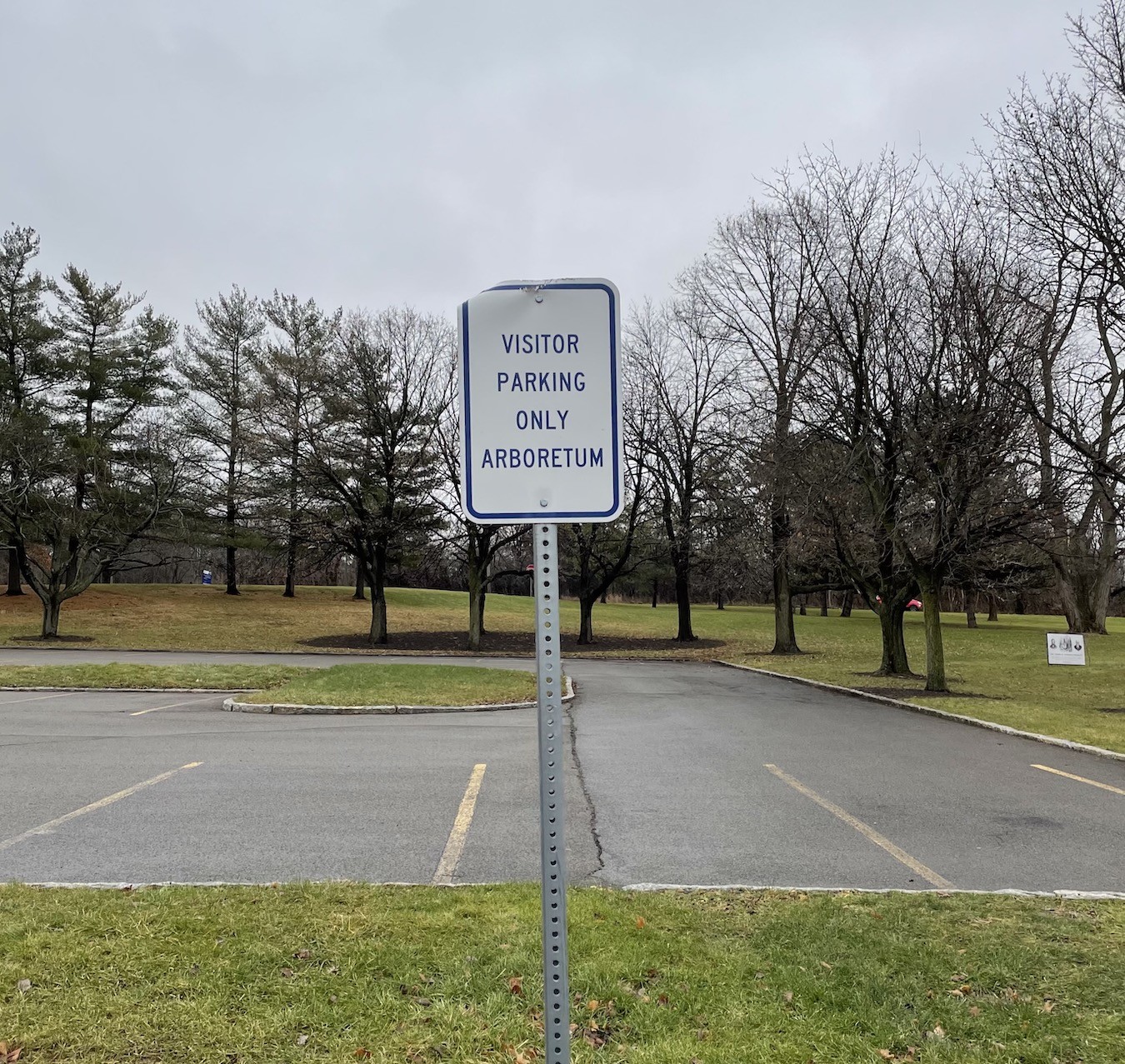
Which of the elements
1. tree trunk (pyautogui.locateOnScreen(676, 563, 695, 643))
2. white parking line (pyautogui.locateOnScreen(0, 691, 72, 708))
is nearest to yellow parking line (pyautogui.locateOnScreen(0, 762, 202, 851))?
white parking line (pyautogui.locateOnScreen(0, 691, 72, 708))

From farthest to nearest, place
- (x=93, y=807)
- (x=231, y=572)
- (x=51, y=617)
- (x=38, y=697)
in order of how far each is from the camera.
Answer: (x=231, y=572), (x=51, y=617), (x=38, y=697), (x=93, y=807)

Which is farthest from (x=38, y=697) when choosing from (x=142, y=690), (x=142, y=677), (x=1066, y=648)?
(x=1066, y=648)

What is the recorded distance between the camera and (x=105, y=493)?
100 ft

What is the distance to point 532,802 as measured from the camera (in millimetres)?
7453

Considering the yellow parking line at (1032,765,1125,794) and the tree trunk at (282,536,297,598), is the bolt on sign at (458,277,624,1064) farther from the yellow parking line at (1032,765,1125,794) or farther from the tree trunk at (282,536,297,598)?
the tree trunk at (282,536,297,598)

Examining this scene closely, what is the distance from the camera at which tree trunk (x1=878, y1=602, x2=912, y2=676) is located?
21.9m

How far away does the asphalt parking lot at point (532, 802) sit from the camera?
5633 millimetres

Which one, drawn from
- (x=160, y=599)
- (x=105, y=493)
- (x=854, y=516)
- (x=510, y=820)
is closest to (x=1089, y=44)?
(x=854, y=516)

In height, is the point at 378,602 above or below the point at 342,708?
above

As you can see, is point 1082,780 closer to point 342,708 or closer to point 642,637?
point 342,708

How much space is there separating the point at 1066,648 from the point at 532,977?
19.1 metres

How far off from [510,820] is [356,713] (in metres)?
7.15

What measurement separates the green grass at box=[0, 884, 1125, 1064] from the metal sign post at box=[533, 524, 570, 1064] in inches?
52.3

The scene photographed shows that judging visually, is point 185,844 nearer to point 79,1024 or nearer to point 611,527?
point 79,1024
